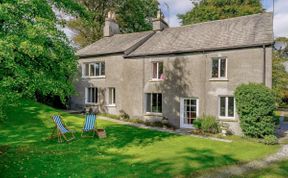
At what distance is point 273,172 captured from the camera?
10.8 metres

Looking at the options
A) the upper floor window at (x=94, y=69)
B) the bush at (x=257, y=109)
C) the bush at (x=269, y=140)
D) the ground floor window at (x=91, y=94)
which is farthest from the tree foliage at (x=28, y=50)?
the ground floor window at (x=91, y=94)

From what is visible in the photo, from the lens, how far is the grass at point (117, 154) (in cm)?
1026

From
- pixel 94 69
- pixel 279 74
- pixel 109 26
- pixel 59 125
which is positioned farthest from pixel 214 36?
pixel 279 74

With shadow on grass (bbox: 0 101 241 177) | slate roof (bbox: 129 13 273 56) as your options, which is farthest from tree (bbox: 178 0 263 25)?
shadow on grass (bbox: 0 101 241 177)

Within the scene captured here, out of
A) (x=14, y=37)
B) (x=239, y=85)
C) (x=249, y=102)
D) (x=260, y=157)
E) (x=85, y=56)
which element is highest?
(x=85, y=56)

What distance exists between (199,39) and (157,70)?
458 cm

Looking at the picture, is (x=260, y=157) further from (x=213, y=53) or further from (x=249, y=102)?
(x=213, y=53)

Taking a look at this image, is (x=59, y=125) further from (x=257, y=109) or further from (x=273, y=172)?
(x=257, y=109)

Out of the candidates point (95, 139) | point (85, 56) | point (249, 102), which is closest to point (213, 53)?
point (249, 102)

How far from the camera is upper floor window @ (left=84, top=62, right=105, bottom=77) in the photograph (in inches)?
1107

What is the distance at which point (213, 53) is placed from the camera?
20.2 metres

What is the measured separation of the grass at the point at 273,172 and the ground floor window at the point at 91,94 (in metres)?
20.4

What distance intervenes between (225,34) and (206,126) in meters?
8.01

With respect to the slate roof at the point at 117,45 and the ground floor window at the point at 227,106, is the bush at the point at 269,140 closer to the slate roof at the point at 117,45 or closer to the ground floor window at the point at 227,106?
the ground floor window at the point at 227,106
